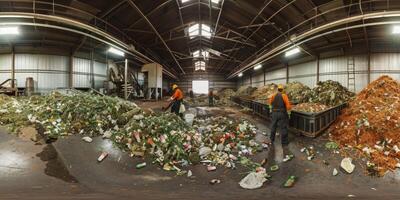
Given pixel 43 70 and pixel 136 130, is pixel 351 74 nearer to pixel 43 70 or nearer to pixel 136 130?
pixel 136 130

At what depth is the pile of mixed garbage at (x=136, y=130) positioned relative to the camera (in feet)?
17.0

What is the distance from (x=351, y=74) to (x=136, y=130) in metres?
12.0

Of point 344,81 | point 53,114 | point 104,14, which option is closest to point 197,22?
point 104,14

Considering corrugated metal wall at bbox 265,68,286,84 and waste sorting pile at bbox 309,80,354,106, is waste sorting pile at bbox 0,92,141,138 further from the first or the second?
corrugated metal wall at bbox 265,68,286,84

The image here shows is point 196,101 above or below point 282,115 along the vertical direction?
above

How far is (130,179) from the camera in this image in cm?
430

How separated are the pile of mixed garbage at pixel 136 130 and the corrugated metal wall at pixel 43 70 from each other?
670 cm

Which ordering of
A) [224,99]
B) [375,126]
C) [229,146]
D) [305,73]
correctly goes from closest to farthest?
[375,126], [229,146], [305,73], [224,99]

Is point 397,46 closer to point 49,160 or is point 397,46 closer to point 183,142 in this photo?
point 183,142

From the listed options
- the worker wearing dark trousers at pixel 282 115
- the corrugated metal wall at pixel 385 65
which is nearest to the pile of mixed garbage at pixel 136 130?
the worker wearing dark trousers at pixel 282 115

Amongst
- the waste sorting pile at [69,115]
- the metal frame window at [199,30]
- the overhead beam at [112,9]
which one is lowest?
the waste sorting pile at [69,115]

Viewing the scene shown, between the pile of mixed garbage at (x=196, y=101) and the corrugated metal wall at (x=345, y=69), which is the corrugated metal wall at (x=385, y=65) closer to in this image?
the corrugated metal wall at (x=345, y=69)

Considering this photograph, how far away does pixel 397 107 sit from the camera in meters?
6.03

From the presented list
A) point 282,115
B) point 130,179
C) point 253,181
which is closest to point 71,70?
point 130,179
